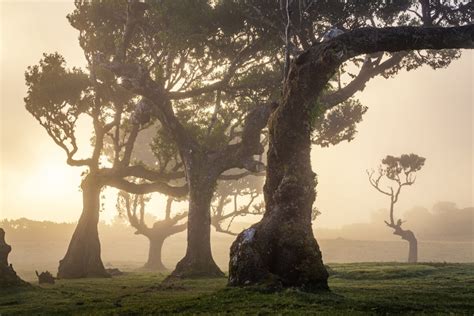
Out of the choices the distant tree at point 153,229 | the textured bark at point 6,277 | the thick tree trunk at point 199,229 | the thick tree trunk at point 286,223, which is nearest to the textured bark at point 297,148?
the thick tree trunk at point 286,223

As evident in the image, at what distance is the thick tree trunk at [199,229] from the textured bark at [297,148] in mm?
12172

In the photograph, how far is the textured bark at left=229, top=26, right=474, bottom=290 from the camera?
54.9 ft

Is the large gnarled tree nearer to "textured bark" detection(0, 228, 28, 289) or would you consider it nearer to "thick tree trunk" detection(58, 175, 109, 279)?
"thick tree trunk" detection(58, 175, 109, 279)

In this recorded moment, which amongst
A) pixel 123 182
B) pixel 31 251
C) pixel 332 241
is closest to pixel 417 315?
pixel 123 182

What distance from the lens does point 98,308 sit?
47.4 ft

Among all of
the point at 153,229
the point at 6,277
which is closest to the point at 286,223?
the point at 6,277

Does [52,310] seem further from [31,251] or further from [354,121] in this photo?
[31,251]

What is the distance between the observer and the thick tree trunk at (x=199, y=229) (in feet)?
97.0

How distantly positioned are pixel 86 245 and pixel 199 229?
1271 centimetres

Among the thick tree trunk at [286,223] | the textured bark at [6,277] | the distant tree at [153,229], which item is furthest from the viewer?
the distant tree at [153,229]

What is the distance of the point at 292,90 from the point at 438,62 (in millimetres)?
21259

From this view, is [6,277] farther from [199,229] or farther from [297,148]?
[297,148]

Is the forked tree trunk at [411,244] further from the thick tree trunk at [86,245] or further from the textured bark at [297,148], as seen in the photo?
the textured bark at [297,148]

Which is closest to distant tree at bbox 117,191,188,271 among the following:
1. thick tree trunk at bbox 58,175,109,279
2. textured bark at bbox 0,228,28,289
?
thick tree trunk at bbox 58,175,109,279
